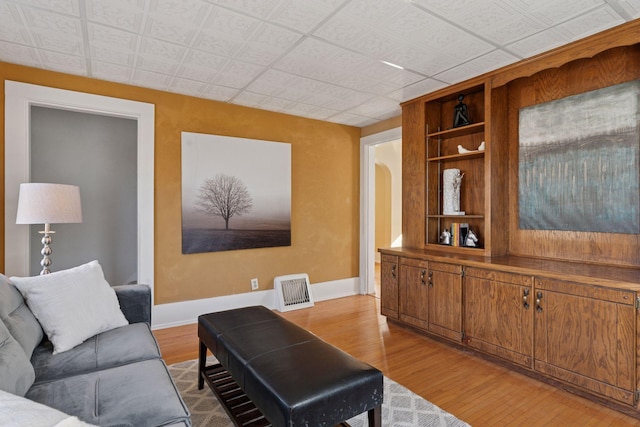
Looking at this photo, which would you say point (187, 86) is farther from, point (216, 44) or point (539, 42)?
point (539, 42)

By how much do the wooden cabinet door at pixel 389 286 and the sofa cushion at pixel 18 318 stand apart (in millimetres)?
2954

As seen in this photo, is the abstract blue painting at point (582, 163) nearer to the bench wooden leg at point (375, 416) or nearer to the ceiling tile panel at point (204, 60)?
the bench wooden leg at point (375, 416)

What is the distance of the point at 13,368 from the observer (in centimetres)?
136

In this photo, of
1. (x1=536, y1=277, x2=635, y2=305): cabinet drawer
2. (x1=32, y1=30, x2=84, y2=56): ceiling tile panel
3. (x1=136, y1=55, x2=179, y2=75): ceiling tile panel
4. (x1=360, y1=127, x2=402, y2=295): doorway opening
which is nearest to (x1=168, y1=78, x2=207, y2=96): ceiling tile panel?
(x1=136, y1=55, x2=179, y2=75): ceiling tile panel

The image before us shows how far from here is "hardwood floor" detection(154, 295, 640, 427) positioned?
2.06m

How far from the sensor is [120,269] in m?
4.44

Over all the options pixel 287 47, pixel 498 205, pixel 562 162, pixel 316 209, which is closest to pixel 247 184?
pixel 316 209

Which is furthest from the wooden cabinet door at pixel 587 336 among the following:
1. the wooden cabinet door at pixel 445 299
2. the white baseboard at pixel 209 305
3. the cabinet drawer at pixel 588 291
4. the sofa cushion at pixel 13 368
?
the sofa cushion at pixel 13 368

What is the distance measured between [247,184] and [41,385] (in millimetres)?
2855

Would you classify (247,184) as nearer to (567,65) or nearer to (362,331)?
(362,331)

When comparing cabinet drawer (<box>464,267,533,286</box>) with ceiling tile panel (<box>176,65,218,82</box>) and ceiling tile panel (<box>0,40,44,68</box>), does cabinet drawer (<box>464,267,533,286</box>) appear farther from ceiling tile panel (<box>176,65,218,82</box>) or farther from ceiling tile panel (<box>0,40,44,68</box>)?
ceiling tile panel (<box>0,40,44,68</box>)

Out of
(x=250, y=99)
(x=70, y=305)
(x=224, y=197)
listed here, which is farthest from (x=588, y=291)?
(x=250, y=99)

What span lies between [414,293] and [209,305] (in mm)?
2300

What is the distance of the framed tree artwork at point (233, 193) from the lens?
12.3 feet
